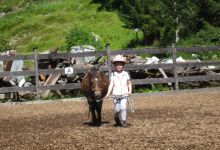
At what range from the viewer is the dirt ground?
9.09 meters

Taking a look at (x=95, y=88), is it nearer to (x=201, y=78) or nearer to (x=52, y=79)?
(x=201, y=78)

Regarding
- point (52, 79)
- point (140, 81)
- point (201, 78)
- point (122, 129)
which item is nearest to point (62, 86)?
point (52, 79)

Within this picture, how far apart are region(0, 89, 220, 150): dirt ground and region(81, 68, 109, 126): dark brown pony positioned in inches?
15.7

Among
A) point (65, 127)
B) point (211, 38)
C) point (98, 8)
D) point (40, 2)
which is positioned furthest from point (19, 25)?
point (65, 127)

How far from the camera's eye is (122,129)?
10.9 m

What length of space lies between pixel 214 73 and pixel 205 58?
20.7 feet

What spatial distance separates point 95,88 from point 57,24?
37.1 meters

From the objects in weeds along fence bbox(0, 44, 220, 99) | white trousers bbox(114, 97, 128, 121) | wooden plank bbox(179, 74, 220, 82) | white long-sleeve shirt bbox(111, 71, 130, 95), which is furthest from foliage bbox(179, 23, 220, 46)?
white trousers bbox(114, 97, 128, 121)

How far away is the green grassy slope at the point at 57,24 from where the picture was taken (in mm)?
42438

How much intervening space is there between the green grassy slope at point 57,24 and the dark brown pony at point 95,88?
89.1 ft

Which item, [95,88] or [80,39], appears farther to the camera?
[80,39]

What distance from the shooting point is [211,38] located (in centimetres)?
3247

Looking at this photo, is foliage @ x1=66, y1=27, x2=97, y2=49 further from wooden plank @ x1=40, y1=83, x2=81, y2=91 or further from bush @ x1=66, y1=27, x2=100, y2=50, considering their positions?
wooden plank @ x1=40, y1=83, x2=81, y2=91

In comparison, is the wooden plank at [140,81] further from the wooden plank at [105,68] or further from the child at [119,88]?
the child at [119,88]
